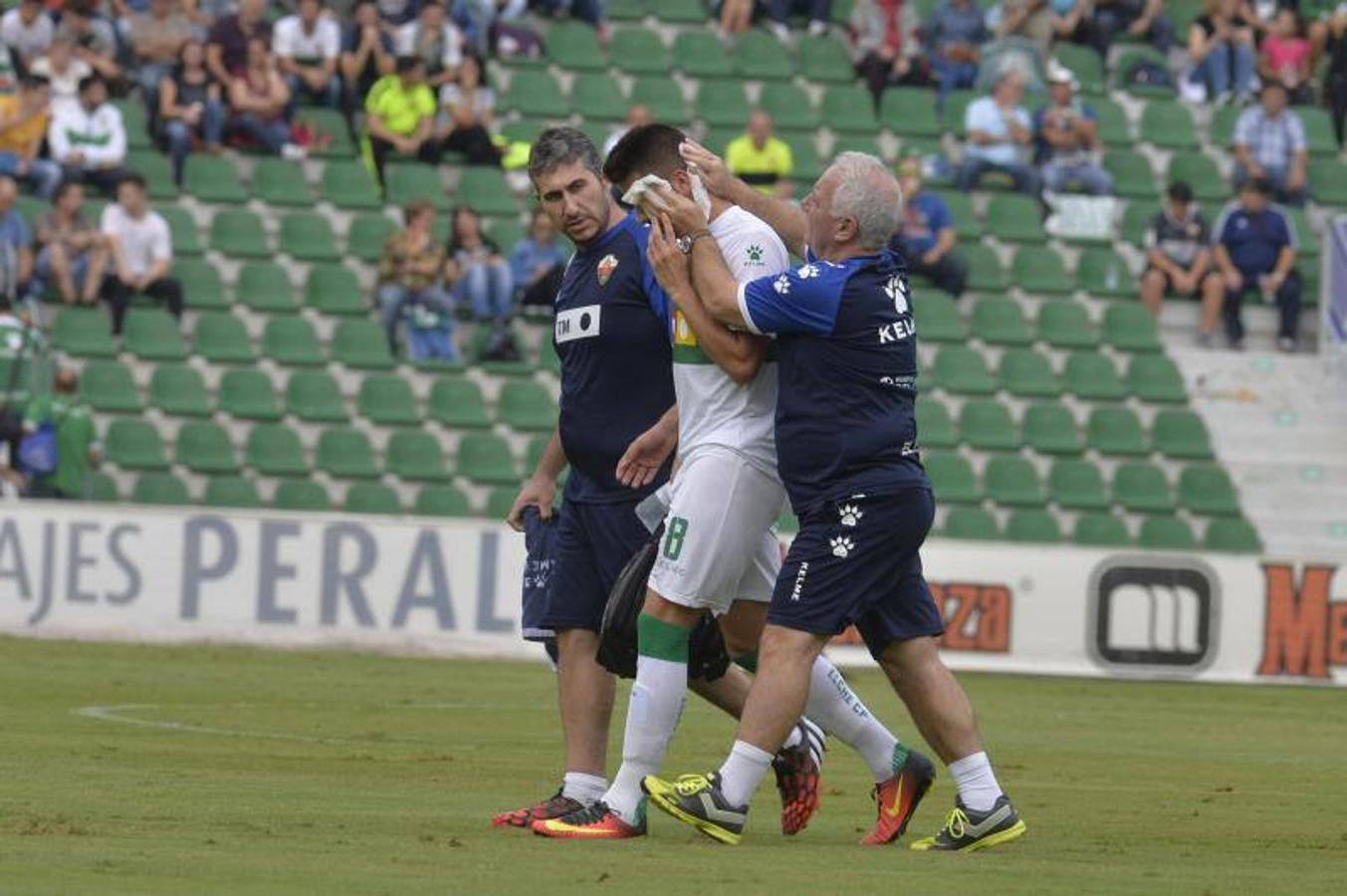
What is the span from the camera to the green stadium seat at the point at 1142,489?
23.4m

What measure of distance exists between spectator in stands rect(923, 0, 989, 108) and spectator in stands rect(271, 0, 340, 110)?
237 inches

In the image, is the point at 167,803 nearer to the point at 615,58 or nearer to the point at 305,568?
the point at 305,568

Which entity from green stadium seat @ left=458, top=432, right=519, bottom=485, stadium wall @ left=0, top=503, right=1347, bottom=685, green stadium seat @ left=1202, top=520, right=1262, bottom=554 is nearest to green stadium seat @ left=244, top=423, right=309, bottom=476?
green stadium seat @ left=458, top=432, right=519, bottom=485

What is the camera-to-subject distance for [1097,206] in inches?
1017

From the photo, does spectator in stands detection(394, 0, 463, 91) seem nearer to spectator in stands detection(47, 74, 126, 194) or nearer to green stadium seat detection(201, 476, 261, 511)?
spectator in stands detection(47, 74, 126, 194)

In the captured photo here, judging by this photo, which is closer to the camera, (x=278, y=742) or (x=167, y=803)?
(x=167, y=803)

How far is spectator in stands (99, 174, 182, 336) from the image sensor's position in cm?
2325

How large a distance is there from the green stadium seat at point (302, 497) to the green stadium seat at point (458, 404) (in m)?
1.36

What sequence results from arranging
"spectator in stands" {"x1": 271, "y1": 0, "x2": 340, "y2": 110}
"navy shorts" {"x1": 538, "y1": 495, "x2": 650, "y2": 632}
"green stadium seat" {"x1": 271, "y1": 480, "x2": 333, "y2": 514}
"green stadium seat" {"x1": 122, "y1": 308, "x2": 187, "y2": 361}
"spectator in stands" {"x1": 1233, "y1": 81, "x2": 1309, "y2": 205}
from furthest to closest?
"spectator in stands" {"x1": 1233, "y1": 81, "x2": 1309, "y2": 205}
"spectator in stands" {"x1": 271, "y1": 0, "x2": 340, "y2": 110}
"green stadium seat" {"x1": 122, "y1": 308, "x2": 187, "y2": 361}
"green stadium seat" {"x1": 271, "y1": 480, "x2": 333, "y2": 514}
"navy shorts" {"x1": 538, "y1": 495, "x2": 650, "y2": 632}

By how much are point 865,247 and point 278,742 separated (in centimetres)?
496

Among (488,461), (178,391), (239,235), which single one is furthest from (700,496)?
(239,235)

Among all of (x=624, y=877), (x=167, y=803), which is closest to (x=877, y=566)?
(x=624, y=877)

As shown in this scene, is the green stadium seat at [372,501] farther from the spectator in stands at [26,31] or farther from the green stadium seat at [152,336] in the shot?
the spectator in stands at [26,31]

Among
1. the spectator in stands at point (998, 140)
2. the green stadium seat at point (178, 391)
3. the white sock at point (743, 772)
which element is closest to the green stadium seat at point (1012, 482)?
the spectator in stands at point (998, 140)
